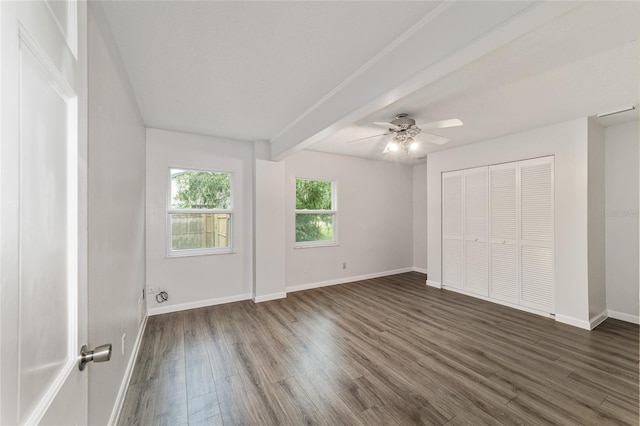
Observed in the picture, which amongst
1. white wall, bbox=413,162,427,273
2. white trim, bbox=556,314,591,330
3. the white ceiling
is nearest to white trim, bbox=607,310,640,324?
white trim, bbox=556,314,591,330

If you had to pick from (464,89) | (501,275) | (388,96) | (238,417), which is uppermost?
(464,89)

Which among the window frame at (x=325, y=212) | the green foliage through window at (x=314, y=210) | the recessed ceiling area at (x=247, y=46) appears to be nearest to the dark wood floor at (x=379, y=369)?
the window frame at (x=325, y=212)

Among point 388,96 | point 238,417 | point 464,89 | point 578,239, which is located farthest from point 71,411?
point 578,239

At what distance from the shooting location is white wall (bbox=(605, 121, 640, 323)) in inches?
128

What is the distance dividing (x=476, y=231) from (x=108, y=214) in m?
4.68

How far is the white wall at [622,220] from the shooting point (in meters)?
3.25

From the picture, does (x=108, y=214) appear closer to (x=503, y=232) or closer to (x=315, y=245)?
(x=315, y=245)

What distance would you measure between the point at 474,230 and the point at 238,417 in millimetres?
4119

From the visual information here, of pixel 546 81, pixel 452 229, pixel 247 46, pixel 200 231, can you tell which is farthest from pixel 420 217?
pixel 247 46

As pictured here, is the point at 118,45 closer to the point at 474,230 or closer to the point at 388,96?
the point at 388,96

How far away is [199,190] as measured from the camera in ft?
12.8

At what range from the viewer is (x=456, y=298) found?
4234 millimetres

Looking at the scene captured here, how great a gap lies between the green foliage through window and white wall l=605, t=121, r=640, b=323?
12.9ft

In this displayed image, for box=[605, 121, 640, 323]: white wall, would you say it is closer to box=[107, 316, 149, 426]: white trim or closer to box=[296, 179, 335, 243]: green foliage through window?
box=[296, 179, 335, 243]: green foliage through window
